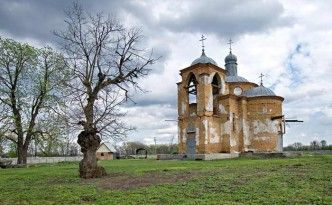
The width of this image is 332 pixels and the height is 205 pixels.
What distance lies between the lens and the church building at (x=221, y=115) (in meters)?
40.8

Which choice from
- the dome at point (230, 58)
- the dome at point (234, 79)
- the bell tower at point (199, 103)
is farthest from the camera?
the dome at point (230, 58)

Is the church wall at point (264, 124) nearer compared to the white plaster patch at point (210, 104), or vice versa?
the white plaster patch at point (210, 104)

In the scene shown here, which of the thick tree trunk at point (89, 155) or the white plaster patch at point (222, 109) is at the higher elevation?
the white plaster patch at point (222, 109)

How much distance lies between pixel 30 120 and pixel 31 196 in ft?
81.2

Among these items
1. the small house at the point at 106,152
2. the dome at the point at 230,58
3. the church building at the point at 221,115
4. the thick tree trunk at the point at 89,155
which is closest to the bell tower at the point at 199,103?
the church building at the point at 221,115

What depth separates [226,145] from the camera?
1624 inches

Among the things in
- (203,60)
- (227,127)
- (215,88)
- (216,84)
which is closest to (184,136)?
(227,127)

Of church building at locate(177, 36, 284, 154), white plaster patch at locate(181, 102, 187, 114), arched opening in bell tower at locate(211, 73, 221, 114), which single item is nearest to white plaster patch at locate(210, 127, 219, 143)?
church building at locate(177, 36, 284, 154)

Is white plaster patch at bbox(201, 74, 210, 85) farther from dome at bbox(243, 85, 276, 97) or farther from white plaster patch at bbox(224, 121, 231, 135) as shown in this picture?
dome at bbox(243, 85, 276, 97)

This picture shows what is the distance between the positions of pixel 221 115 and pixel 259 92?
17.7ft

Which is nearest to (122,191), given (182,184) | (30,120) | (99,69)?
(182,184)

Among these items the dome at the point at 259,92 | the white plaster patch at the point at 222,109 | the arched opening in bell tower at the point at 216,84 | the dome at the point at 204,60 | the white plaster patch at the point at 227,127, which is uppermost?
the dome at the point at 204,60

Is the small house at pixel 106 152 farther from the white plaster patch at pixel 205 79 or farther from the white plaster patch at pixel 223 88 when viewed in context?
the white plaster patch at pixel 205 79

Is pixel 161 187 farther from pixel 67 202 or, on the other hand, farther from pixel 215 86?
pixel 215 86
